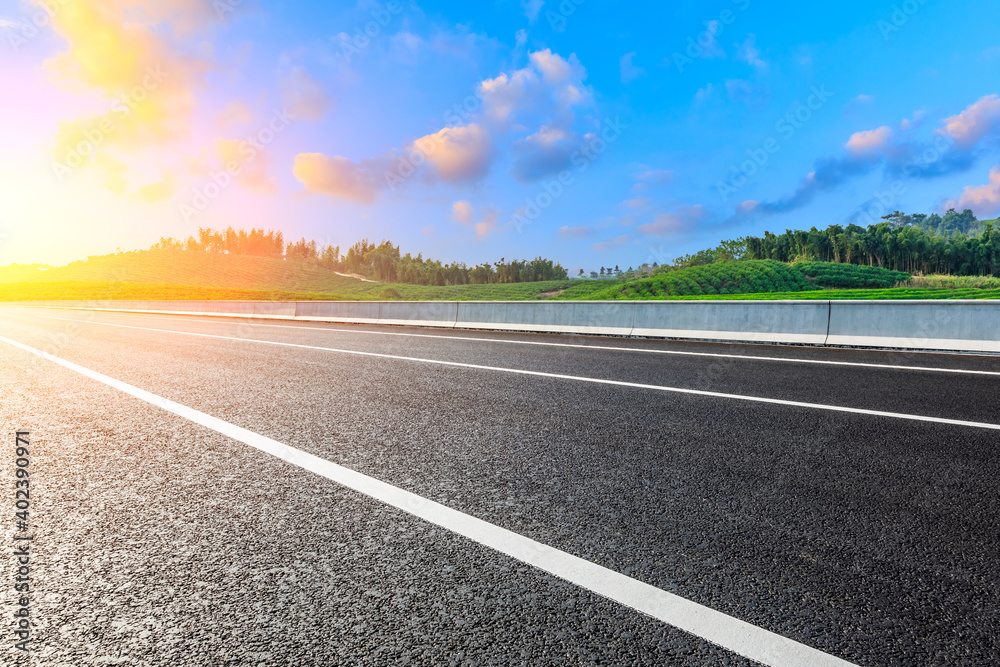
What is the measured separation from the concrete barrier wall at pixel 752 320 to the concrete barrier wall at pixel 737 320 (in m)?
0.02

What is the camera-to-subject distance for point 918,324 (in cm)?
1091

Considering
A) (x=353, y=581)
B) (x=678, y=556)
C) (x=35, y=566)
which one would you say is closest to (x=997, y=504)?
(x=678, y=556)

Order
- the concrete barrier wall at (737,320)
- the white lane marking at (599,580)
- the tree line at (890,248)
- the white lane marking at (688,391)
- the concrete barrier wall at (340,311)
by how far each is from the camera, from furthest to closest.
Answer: the tree line at (890,248)
the concrete barrier wall at (340,311)
the concrete barrier wall at (737,320)
the white lane marking at (688,391)
the white lane marking at (599,580)

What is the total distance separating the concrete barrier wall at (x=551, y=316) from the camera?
15430 millimetres

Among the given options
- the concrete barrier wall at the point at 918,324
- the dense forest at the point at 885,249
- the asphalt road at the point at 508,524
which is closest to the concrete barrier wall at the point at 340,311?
the concrete barrier wall at the point at 918,324

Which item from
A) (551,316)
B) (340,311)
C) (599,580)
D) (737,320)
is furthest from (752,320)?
(340,311)

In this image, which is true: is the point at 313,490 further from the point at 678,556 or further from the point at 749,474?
the point at 749,474

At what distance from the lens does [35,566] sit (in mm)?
2498

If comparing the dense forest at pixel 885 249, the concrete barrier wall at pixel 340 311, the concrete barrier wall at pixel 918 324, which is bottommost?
the concrete barrier wall at pixel 340 311

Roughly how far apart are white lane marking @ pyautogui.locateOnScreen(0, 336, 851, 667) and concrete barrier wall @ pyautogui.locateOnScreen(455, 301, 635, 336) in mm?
12170

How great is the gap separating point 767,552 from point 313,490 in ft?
7.88

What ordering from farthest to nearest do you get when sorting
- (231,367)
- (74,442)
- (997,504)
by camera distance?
(231,367) < (74,442) < (997,504)

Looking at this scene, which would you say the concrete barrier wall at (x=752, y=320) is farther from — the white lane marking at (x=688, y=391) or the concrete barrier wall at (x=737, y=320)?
the white lane marking at (x=688, y=391)

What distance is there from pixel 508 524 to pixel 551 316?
1435 cm
